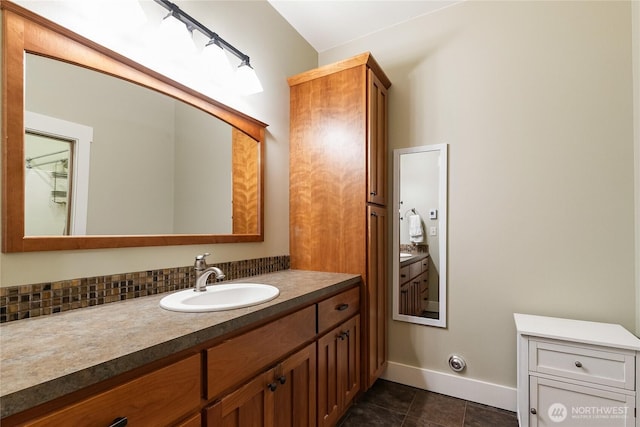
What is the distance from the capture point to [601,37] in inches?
65.0

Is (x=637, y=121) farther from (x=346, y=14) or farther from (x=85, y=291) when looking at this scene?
(x=85, y=291)

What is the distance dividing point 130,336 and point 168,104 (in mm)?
1072

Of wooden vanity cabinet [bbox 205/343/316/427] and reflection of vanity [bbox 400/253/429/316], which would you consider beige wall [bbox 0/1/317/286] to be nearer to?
wooden vanity cabinet [bbox 205/343/316/427]

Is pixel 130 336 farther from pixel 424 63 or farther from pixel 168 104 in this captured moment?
pixel 424 63

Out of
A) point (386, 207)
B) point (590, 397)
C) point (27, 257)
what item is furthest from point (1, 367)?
point (590, 397)

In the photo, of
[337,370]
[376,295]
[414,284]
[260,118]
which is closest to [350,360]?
[337,370]

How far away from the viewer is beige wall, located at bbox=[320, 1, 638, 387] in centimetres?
162

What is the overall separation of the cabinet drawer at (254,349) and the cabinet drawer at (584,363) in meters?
1.18

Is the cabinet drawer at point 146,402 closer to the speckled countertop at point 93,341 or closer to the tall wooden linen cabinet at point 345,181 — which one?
the speckled countertop at point 93,341

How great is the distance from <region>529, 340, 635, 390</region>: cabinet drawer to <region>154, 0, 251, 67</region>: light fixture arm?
2.22m

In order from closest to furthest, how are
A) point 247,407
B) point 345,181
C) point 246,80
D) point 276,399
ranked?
point 247,407
point 276,399
point 246,80
point 345,181

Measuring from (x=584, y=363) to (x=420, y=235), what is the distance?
1072 millimetres

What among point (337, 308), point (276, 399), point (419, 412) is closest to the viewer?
point (276, 399)

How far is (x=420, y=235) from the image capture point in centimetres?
215
